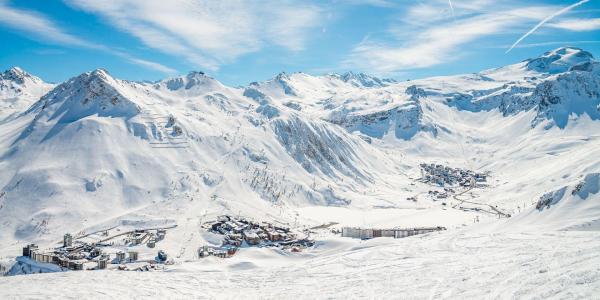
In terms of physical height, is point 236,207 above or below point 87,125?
below

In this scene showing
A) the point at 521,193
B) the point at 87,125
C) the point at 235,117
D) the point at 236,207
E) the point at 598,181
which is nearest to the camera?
the point at 598,181

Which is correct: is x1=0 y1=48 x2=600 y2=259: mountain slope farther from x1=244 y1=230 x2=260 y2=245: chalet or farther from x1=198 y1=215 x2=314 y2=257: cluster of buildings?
x1=244 y1=230 x2=260 y2=245: chalet

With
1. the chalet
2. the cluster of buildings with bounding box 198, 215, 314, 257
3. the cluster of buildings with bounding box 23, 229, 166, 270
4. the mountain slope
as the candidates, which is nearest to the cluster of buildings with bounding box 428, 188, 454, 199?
the mountain slope

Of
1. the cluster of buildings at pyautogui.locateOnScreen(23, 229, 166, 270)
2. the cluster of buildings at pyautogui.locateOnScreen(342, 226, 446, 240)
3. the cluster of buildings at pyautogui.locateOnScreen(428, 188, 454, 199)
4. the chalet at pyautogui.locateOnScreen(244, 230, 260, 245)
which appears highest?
the cluster of buildings at pyautogui.locateOnScreen(428, 188, 454, 199)

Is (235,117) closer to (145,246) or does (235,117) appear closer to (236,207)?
(236,207)

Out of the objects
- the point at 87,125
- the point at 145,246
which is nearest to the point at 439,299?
the point at 145,246

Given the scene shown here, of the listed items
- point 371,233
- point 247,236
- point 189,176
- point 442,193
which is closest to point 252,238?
point 247,236
